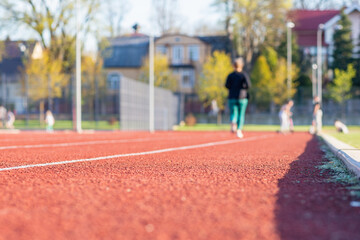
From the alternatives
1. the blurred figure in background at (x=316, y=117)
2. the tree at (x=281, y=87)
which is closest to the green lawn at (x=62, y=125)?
the blurred figure in background at (x=316, y=117)

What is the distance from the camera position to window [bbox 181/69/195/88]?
51594 millimetres

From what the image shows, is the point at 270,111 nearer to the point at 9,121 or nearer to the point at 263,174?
the point at 9,121

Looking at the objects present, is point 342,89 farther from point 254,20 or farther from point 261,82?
point 254,20

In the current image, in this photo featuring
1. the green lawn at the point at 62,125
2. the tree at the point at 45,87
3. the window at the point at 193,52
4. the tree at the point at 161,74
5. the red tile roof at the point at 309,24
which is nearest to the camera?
the green lawn at the point at 62,125

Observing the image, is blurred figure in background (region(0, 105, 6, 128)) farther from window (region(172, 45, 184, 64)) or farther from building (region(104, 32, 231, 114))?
window (region(172, 45, 184, 64))

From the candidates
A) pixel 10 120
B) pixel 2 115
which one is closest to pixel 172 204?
pixel 10 120

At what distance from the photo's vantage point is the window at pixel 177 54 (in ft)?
168

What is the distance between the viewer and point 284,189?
14.0 feet

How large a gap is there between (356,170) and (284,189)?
124 cm

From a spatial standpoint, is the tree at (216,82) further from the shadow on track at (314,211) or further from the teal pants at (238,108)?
the shadow on track at (314,211)

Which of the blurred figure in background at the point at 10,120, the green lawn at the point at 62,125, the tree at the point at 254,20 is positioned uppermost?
the tree at the point at 254,20

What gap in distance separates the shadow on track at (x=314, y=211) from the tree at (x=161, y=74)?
42267mm

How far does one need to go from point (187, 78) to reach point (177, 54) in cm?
271

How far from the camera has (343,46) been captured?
149 feet
